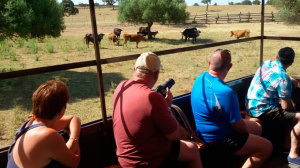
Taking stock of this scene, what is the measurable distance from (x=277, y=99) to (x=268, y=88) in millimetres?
177

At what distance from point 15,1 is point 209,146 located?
9913 millimetres

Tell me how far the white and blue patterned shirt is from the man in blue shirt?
547 millimetres

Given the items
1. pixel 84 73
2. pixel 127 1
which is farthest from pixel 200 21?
pixel 84 73

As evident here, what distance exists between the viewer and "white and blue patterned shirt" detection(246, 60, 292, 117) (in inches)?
109

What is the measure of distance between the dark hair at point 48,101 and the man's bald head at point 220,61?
53.4 inches

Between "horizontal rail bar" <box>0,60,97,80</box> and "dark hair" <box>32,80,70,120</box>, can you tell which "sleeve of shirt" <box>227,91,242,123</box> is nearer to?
"horizontal rail bar" <box>0,60,97,80</box>

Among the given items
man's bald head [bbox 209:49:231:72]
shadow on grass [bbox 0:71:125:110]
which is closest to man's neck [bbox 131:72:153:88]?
man's bald head [bbox 209:49:231:72]

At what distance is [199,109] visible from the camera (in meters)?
2.44

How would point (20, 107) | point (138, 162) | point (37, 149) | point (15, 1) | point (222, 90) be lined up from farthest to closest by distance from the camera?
point (15, 1) < point (20, 107) < point (222, 90) < point (138, 162) < point (37, 149)

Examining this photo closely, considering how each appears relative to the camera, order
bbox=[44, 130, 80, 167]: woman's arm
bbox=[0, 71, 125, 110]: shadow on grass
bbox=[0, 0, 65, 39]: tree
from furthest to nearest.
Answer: bbox=[0, 0, 65, 39]: tree < bbox=[0, 71, 125, 110]: shadow on grass < bbox=[44, 130, 80, 167]: woman's arm

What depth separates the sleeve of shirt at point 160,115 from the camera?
181cm

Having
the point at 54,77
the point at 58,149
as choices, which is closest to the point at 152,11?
the point at 54,77

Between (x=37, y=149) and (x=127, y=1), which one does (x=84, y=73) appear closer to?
(x=37, y=149)

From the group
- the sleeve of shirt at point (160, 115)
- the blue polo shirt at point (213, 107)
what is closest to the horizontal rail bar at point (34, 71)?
the sleeve of shirt at point (160, 115)
